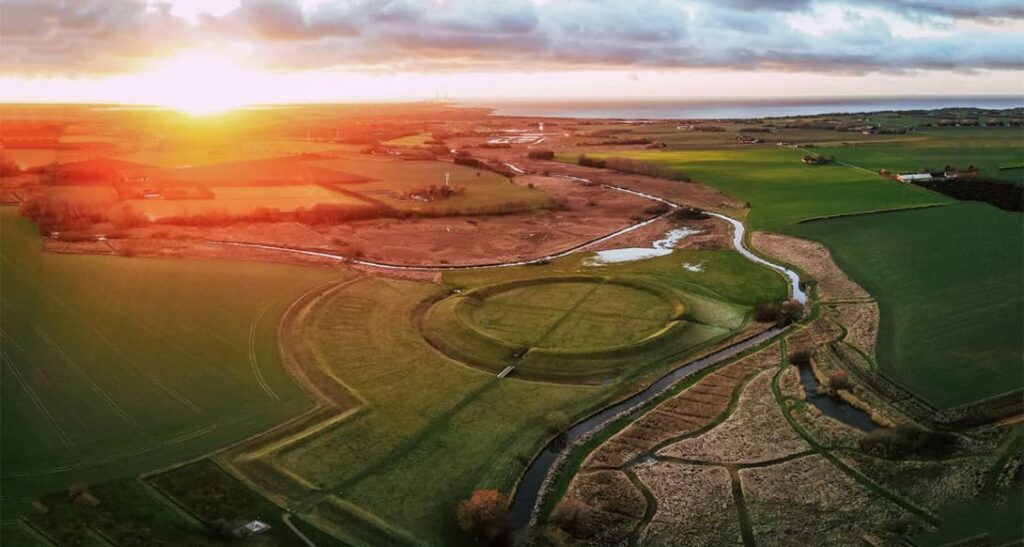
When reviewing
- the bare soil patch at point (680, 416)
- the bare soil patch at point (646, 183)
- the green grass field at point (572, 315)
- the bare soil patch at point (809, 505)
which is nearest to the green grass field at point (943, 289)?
the bare soil patch at point (680, 416)

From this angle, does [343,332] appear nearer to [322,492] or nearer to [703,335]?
[322,492]

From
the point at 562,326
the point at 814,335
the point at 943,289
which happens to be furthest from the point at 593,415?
the point at 943,289

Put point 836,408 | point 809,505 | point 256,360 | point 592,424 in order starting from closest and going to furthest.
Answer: point 809,505 < point 592,424 < point 836,408 < point 256,360

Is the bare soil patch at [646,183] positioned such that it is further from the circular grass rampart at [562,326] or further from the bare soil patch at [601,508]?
the bare soil patch at [601,508]

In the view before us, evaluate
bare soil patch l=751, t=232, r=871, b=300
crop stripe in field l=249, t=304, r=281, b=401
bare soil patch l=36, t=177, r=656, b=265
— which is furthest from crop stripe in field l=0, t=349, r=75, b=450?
bare soil patch l=751, t=232, r=871, b=300

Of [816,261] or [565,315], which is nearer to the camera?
[565,315]

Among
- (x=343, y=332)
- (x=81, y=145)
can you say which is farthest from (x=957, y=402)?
(x=81, y=145)

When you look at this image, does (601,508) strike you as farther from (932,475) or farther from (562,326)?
(562,326)
